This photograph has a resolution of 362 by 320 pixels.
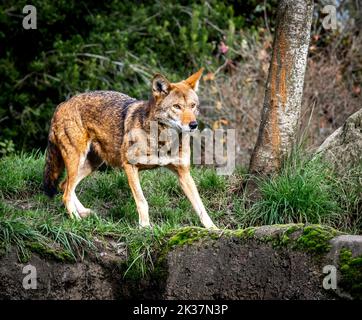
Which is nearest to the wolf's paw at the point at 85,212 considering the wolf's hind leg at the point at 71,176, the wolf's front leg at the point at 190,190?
the wolf's hind leg at the point at 71,176

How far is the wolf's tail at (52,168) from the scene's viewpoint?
9.21 metres

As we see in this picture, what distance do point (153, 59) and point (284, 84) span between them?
23.1 feet

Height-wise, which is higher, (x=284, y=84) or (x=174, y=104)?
(x=284, y=84)

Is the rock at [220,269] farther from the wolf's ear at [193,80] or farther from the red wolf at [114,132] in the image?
the wolf's ear at [193,80]

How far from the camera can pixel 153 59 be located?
1545 centimetres

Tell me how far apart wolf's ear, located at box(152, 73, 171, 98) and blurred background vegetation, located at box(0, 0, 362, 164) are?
193 inches

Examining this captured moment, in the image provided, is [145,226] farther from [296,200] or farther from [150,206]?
[296,200]

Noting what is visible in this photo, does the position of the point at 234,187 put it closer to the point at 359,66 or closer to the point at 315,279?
the point at 315,279

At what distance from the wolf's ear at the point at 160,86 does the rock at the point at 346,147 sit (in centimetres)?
207

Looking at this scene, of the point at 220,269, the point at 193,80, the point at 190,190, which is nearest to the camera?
the point at 220,269

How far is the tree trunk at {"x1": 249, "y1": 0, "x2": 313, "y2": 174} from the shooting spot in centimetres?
866

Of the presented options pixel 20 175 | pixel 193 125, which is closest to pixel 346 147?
pixel 193 125

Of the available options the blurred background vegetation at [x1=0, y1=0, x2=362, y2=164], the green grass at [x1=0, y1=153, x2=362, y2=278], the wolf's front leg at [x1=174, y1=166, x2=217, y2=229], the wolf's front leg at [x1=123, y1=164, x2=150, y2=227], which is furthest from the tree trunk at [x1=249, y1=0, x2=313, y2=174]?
the blurred background vegetation at [x1=0, y1=0, x2=362, y2=164]
